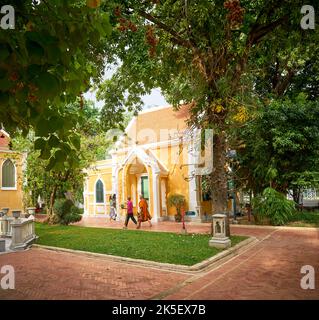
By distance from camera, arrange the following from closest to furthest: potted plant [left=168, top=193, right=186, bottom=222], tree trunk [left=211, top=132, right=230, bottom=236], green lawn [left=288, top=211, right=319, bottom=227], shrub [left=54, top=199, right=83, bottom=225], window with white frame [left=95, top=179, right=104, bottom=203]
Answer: tree trunk [left=211, top=132, right=230, bottom=236], green lawn [left=288, top=211, right=319, bottom=227], shrub [left=54, top=199, right=83, bottom=225], potted plant [left=168, top=193, right=186, bottom=222], window with white frame [left=95, top=179, right=104, bottom=203]

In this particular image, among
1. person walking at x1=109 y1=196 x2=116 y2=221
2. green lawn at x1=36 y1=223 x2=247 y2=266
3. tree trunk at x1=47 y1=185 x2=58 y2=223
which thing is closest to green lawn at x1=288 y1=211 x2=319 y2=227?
green lawn at x1=36 y1=223 x2=247 y2=266

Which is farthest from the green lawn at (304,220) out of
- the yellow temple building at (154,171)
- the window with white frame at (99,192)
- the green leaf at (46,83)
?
the green leaf at (46,83)

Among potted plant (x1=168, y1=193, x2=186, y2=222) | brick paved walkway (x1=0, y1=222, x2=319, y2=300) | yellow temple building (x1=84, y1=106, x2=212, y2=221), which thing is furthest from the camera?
yellow temple building (x1=84, y1=106, x2=212, y2=221)

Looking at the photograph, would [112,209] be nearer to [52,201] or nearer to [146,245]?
[52,201]

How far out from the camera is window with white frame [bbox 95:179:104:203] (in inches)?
1109

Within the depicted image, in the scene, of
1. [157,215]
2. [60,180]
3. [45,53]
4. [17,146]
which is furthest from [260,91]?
[45,53]

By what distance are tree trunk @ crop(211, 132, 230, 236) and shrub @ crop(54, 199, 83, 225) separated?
444 inches

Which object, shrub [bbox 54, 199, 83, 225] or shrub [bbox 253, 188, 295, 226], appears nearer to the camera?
shrub [bbox 253, 188, 295, 226]

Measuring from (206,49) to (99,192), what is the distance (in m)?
18.8

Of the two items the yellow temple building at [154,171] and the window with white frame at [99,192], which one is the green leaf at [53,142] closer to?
the yellow temple building at [154,171]

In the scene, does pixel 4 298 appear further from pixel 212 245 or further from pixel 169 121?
pixel 169 121

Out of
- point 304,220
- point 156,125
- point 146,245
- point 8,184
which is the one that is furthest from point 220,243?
point 8,184

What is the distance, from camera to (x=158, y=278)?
8.27 m

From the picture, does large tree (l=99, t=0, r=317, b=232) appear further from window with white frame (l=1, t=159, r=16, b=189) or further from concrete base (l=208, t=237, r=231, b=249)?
window with white frame (l=1, t=159, r=16, b=189)
